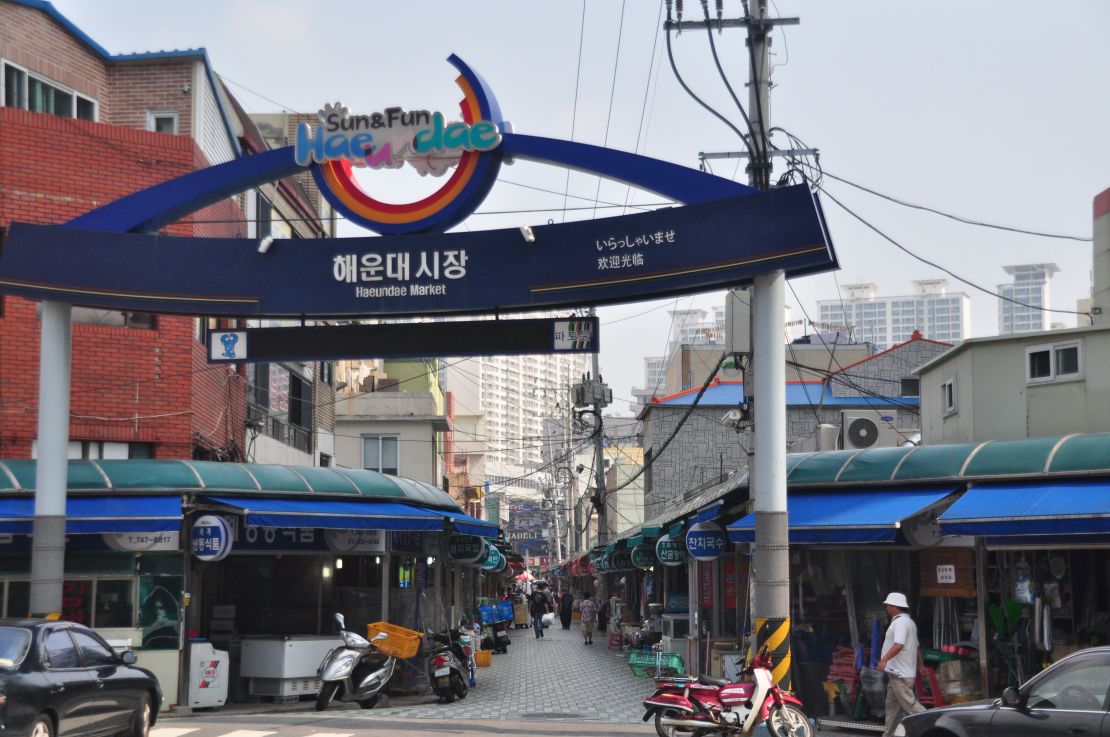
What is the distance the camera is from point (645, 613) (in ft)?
121

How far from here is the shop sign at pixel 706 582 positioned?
2302 centimetres

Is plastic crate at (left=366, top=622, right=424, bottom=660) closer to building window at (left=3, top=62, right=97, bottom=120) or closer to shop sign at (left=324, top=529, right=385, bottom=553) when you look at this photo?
shop sign at (left=324, top=529, right=385, bottom=553)

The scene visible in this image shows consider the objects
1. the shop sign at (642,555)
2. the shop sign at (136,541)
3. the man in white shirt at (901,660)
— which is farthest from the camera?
the shop sign at (642,555)

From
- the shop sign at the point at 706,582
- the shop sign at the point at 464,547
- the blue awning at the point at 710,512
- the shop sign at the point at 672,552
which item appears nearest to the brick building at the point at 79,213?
the shop sign at the point at 464,547

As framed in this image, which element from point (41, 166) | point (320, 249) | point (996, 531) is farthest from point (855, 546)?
point (41, 166)

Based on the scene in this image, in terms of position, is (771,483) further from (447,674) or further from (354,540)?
(354,540)

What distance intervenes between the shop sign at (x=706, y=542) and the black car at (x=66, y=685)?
26.9 ft

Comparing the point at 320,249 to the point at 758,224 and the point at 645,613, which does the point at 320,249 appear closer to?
the point at 758,224

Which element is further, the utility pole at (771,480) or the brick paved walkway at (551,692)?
the brick paved walkway at (551,692)

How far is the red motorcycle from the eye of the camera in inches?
553

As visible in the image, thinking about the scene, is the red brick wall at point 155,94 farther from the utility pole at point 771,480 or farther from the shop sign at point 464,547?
the utility pole at point 771,480

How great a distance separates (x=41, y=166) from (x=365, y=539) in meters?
8.40

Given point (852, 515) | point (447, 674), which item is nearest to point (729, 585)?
point (447, 674)

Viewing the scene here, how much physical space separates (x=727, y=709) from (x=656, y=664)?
11317mm
